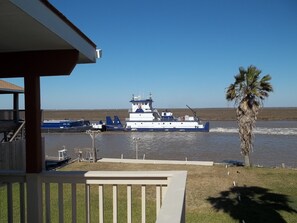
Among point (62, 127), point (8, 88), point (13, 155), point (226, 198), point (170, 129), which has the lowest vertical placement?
point (226, 198)

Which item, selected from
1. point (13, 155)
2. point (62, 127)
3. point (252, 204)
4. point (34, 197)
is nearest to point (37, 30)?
point (34, 197)

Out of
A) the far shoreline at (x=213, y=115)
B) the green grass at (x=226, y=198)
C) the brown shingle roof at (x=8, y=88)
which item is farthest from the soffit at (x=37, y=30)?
the far shoreline at (x=213, y=115)

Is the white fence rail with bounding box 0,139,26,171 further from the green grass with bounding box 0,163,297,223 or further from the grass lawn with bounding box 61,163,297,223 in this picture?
the grass lawn with bounding box 61,163,297,223

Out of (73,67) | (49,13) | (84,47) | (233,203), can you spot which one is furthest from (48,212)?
(233,203)

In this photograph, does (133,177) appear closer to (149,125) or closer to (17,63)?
(17,63)

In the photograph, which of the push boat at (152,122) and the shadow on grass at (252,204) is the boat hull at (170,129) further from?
the shadow on grass at (252,204)

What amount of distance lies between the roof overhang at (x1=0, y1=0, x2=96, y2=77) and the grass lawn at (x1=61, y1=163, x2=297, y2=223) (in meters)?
7.14

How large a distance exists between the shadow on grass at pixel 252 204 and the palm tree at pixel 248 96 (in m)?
6.18

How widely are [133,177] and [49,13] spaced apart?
1.55m

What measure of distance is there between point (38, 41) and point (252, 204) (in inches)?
374

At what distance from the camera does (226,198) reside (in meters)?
11.5

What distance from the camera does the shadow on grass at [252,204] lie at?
9.29m

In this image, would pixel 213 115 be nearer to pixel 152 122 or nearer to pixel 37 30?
pixel 152 122

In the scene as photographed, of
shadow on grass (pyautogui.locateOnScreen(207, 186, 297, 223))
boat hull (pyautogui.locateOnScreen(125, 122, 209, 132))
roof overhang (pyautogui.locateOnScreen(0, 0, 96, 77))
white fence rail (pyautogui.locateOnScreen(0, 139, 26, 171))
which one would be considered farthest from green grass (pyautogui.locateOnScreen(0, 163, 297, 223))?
boat hull (pyautogui.locateOnScreen(125, 122, 209, 132))
